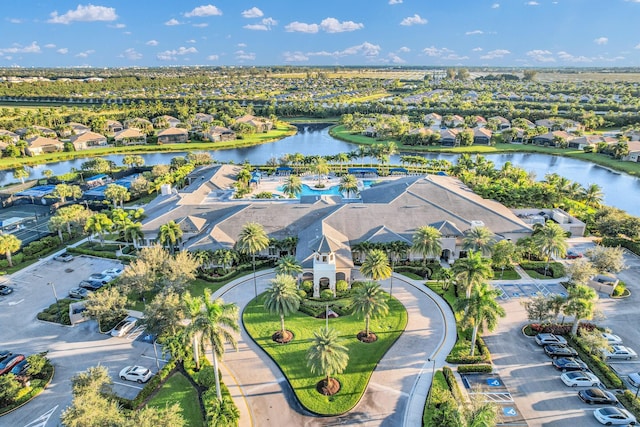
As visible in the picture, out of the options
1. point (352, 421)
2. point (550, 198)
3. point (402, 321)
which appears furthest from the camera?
point (550, 198)

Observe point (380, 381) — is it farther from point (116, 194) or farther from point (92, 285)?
point (116, 194)

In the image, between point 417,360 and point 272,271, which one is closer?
point 417,360

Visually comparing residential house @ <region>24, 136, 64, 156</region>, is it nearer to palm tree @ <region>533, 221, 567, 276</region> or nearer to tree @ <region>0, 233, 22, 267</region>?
tree @ <region>0, 233, 22, 267</region>

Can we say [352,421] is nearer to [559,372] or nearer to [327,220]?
[559,372]

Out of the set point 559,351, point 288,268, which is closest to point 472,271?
point 559,351

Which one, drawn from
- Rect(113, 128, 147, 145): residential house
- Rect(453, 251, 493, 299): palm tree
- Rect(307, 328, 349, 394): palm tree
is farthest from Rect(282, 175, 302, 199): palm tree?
Rect(113, 128, 147, 145): residential house

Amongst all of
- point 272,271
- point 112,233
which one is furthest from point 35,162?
point 272,271
